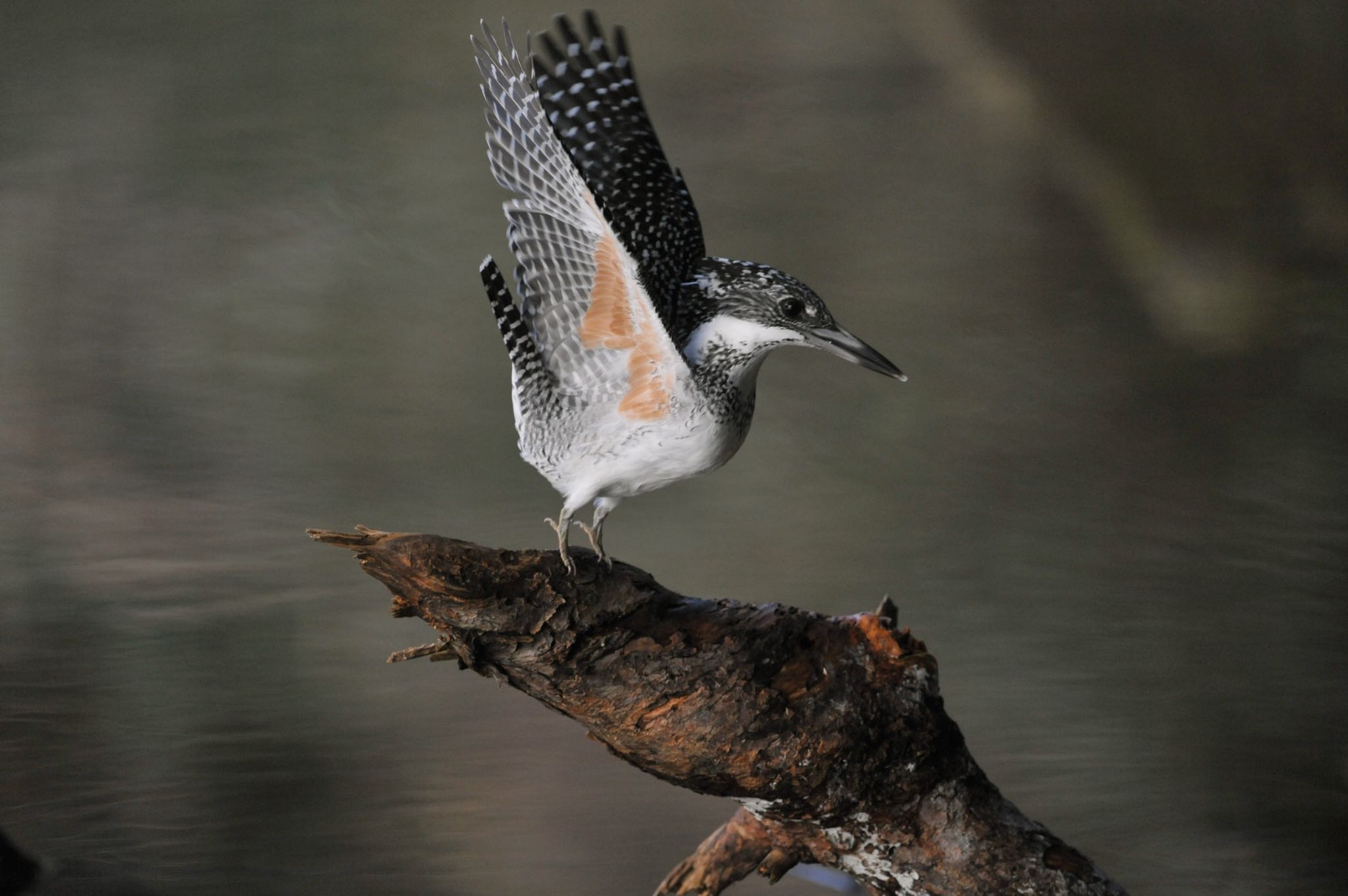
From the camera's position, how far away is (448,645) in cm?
124

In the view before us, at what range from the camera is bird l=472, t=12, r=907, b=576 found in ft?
3.87

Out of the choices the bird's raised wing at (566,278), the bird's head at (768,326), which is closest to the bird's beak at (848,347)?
the bird's head at (768,326)

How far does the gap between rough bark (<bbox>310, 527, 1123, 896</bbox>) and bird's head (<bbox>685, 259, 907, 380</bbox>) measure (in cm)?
24

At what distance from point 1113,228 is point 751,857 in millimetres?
1483

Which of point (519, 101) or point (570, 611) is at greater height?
point (519, 101)

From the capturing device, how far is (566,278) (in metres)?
1.23

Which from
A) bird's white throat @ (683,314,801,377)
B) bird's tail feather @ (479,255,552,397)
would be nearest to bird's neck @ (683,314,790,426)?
bird's white throat @ (683,314,801,377)

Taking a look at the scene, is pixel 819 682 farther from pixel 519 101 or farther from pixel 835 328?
pixel 519 101

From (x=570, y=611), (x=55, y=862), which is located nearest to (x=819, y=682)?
(x=570, y=611)

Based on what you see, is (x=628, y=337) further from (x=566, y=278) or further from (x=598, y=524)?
(x=598, y=524)

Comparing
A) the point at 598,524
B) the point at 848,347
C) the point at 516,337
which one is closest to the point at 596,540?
the point at 598,524

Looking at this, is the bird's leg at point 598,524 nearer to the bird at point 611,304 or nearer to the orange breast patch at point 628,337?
the bird at point 611,304

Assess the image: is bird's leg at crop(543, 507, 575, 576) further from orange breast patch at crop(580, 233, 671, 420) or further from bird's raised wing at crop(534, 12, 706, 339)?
bird's raised wing at crop(534, 12, 706, 339)

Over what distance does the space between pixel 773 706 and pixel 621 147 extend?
22.4 inches
